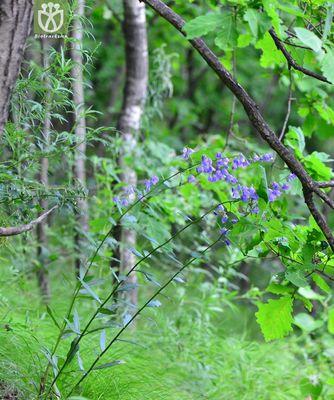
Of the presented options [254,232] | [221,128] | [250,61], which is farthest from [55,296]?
[221,128]

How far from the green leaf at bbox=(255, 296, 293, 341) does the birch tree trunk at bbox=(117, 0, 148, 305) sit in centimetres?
196

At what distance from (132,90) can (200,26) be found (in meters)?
2.70

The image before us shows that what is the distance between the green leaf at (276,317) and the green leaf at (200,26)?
3.09 feet

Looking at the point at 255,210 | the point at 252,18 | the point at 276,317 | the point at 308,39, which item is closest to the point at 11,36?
Answer: the point at 252,18

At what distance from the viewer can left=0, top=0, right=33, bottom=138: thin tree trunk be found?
1969mm

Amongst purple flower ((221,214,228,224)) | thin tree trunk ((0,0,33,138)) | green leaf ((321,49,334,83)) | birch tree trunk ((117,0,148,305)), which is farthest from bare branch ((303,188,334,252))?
birch tree trunk ((117,0,148,305))

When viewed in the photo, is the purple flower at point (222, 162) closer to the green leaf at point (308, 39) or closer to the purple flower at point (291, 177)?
the purple flower at point (291, 177)

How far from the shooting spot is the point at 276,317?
2.46 metres

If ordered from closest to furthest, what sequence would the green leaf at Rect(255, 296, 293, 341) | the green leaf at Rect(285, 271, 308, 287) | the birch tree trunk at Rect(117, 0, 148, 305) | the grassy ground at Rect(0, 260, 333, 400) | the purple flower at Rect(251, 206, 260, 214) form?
the green leaf at Rect(285, 271, 308, 287), the purple flower at Rect(251, 206, 260, 214), the green leaf at Rect(255, 296, 293, 341), the grassy ground at Rect(0, 260, 333, 400), the birch tree trunk at Rect(117, 0, 148, 305)

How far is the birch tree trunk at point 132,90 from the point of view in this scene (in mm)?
4449

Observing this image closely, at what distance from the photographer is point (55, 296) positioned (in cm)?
439

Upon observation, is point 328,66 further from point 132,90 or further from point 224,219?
point 132,90

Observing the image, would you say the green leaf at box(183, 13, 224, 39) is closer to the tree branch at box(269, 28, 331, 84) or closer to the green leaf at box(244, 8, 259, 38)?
the green leaf at box(244, 8, 259, 38)

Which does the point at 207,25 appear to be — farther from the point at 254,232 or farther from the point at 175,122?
the point at 175,122
